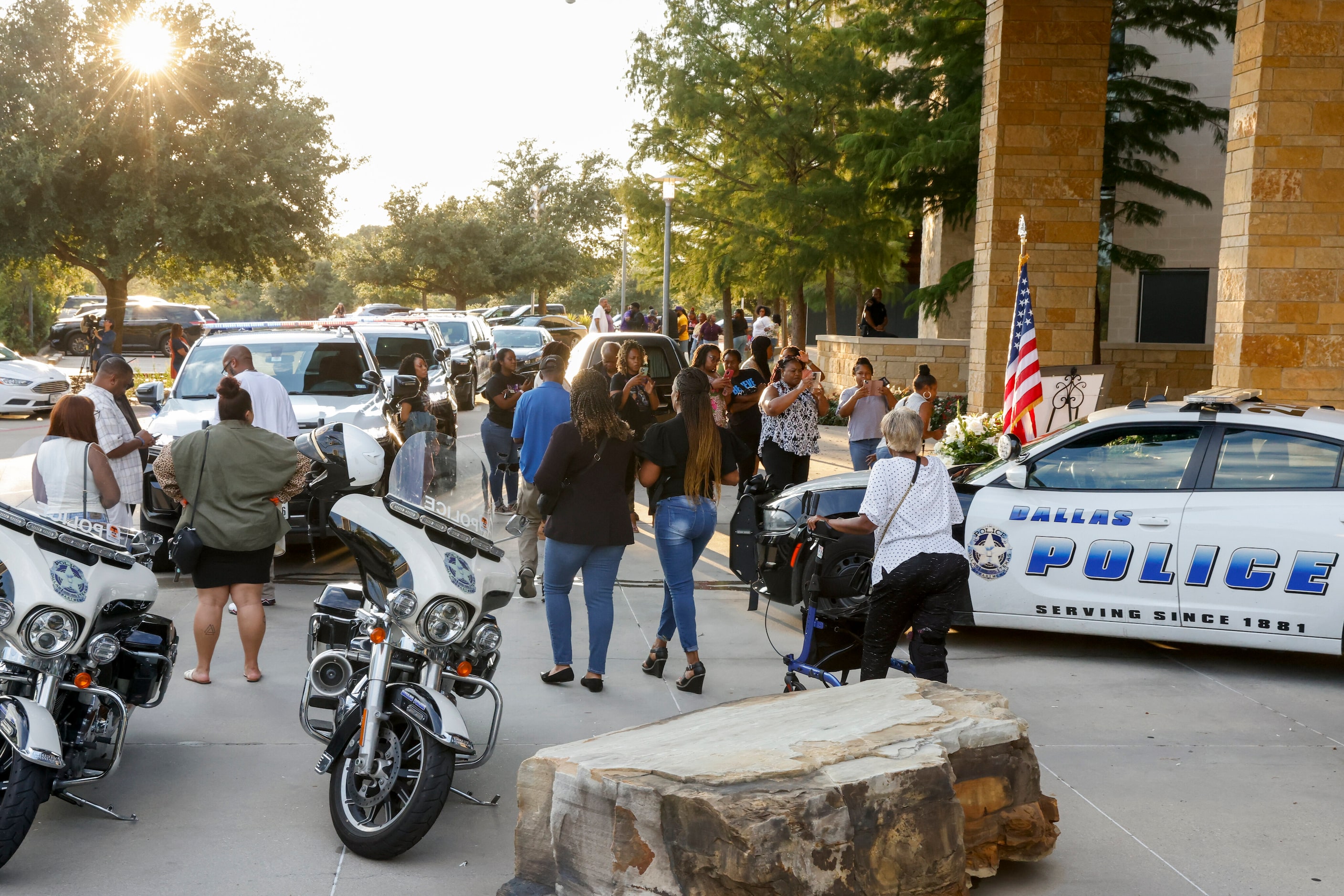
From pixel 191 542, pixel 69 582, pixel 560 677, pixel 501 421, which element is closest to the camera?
pixel 69 582

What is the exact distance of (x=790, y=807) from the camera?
381 cm

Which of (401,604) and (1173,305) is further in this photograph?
(1173,305)

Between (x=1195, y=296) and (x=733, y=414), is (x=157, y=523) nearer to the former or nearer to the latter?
(x=733, y=414)

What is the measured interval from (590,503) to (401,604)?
194 centimetres

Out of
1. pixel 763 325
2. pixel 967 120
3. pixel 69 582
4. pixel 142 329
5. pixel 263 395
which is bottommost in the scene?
pixel 69 582

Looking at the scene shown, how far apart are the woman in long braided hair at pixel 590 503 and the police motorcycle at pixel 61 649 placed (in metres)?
2.10

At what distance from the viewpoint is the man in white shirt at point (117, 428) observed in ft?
27.4

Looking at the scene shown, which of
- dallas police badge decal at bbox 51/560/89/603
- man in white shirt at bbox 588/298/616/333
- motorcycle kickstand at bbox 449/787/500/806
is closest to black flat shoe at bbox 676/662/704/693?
motorcycle kickstand at bbox 449/787/500/806

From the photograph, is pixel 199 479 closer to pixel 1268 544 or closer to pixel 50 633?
pixel 50 633

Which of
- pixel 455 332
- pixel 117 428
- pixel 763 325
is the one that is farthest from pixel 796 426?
pixel 455 332

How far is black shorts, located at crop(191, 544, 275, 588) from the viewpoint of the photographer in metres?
6.38

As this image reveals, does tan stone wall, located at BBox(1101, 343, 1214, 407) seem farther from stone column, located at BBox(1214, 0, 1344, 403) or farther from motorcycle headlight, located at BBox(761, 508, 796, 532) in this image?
motorcycle headlight, located at BBox(761, 508, 796, 532)

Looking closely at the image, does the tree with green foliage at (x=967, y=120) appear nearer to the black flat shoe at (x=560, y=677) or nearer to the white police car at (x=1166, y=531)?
the white police car at (x=1166, y=531)

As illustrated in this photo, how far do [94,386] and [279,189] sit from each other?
21.4 meters
